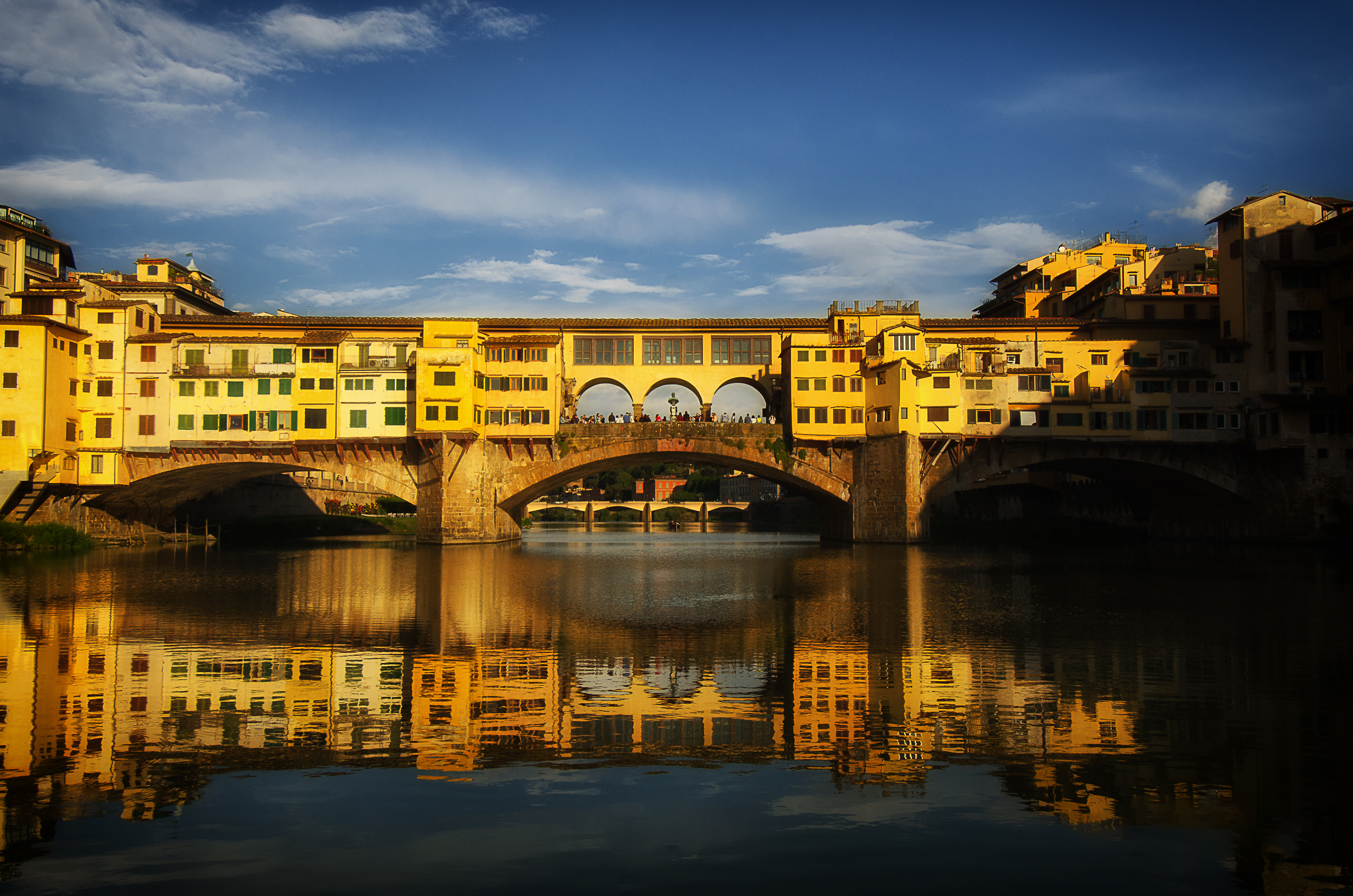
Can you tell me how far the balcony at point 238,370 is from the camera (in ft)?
231

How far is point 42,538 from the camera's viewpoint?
196 feet

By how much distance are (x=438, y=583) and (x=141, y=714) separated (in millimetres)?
24089

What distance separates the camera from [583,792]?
463 inches

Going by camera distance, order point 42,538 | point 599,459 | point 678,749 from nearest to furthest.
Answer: point 678,749 → point 42,538 → point 599,459

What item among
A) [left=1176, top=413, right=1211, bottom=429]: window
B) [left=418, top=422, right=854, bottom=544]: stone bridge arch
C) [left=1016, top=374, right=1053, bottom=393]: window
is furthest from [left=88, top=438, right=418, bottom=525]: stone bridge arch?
[left=1176, top=413, right=1211, bottom=429]: window

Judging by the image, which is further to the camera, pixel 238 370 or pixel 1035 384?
pixel 238 370

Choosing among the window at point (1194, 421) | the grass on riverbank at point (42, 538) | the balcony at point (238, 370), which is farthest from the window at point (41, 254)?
the window at point (1194, 421)

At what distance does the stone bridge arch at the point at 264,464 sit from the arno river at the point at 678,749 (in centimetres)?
4034

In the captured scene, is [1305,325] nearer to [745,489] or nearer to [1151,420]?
[1151,420]

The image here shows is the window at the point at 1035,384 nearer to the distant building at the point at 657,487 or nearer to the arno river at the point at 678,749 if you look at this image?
the arno river at the point at 678,749

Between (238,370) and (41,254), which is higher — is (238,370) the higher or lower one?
the lower one

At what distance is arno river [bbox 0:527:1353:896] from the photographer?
9.70 meters

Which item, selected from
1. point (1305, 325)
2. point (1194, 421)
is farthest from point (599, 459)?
point (1305, 325)

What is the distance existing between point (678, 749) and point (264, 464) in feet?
214
